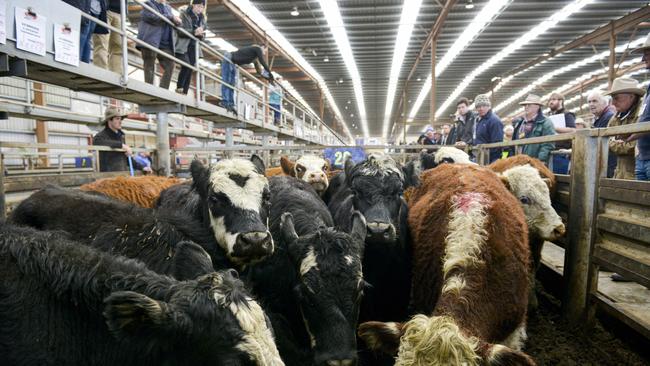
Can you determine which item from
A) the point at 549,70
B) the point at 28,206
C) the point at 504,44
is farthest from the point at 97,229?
the point at 549,70

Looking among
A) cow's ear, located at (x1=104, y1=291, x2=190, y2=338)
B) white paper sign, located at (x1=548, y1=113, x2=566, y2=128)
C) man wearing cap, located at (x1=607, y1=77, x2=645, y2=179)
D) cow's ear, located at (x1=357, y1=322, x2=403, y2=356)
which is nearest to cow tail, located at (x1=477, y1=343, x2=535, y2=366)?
cow's ear, located at (x1=357, y1=322, x2=403, y2=356)

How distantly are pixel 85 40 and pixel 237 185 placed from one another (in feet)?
13.2

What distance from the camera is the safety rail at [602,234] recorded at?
114 inches

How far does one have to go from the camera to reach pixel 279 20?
44.7 ft

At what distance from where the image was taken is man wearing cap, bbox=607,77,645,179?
4719 mm

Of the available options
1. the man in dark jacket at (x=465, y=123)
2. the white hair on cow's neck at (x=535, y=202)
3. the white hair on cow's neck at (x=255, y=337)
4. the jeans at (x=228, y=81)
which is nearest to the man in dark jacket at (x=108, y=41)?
the jeans at (x=228, y=81)

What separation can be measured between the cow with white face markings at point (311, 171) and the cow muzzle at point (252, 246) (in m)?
3.02

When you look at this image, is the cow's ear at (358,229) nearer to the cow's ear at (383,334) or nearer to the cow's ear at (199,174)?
the cow's ear at (383,334)

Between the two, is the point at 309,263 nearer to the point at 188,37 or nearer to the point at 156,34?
the point at 156,34

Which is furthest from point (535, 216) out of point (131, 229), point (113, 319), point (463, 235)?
point (113, 319)

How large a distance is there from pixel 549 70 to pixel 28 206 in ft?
76.5

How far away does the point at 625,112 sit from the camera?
4.98 meters

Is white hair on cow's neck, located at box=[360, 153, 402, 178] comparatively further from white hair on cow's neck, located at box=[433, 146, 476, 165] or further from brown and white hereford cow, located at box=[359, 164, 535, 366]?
white hair on cow's neck, located at box=[433, 146, 476, 165]

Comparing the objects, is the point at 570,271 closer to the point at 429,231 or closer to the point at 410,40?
the point at 429,231
